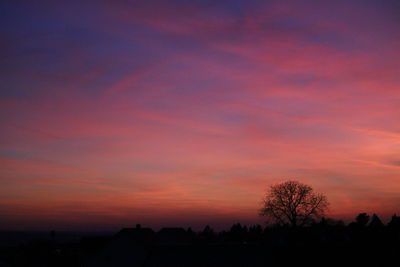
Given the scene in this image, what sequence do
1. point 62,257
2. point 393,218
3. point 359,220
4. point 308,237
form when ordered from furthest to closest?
point 359,220
point 62,257
point 393,218
point 308,237

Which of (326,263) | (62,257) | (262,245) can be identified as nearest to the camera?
(326,263)

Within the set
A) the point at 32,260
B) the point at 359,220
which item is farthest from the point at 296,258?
the point at 32,260

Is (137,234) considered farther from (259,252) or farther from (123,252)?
(259,252)

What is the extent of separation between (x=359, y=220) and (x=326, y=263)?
3280 centimetres

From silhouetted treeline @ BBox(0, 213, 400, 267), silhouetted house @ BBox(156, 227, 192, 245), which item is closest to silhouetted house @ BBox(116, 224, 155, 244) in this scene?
silhouetted treeline @ BBox(0, 213, 400, 267)

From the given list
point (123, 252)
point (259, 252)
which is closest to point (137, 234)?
point (123, 252)

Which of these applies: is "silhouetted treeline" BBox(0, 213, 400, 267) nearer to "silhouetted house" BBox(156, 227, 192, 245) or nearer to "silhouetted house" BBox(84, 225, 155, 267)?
"silhouetted house" BBox(84, 225, 155, 267)

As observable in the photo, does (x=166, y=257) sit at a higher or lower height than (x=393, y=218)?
lower

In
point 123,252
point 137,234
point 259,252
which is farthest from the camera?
point 137,234

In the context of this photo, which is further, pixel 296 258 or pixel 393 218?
pixel 393 218

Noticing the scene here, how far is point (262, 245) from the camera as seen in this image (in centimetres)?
5069

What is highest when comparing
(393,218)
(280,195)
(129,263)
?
(280,195)

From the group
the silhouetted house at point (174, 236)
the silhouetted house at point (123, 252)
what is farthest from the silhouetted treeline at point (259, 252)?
the silhouetted house at point (174, 236)

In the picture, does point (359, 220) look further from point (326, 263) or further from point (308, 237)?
point (326, 263)
